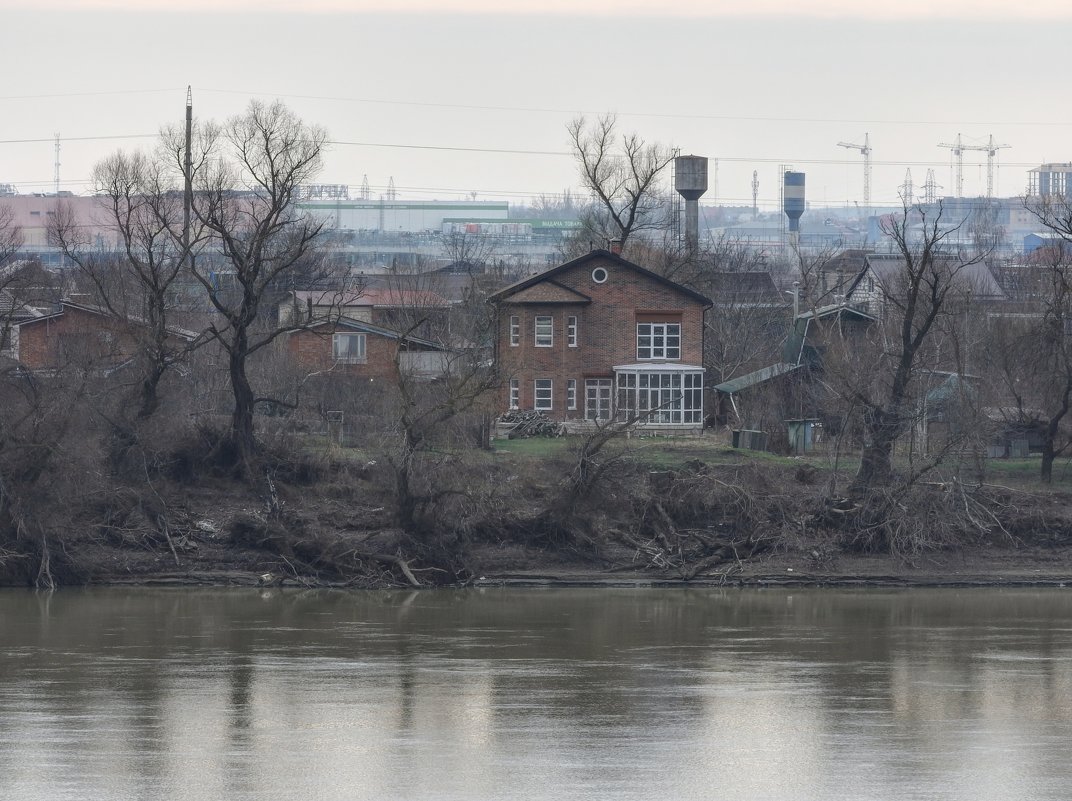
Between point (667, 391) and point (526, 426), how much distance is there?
8.62 m

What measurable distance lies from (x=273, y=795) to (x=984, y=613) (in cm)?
2015

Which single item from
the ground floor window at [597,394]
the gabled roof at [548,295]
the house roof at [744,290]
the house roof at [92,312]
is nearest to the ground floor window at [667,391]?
the ground floor window at [597,394]

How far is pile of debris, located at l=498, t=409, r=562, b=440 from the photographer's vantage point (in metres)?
50.8

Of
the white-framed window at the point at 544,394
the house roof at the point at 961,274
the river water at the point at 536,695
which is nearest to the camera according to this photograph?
the river water at the point at 536,695

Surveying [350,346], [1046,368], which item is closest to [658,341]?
[350,346]

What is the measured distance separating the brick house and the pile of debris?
16.7 ft

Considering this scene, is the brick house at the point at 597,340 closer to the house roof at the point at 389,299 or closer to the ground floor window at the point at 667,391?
the ground floor window at the point at 667,391

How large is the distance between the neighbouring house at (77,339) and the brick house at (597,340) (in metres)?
12.4

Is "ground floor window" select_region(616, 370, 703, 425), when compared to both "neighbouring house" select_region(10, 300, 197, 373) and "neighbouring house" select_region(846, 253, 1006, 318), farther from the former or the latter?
"neighbouring house" select_region(10, 300, 197, 373)

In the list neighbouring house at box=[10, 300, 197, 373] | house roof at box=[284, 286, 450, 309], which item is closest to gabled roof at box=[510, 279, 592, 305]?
house roof at box=[284, 286, 450, 309]

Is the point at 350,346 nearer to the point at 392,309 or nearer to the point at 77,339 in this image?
the point at 392,309

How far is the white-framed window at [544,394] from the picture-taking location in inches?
2287

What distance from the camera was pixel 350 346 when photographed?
6212 centimetres

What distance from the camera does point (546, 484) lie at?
1572 inches
